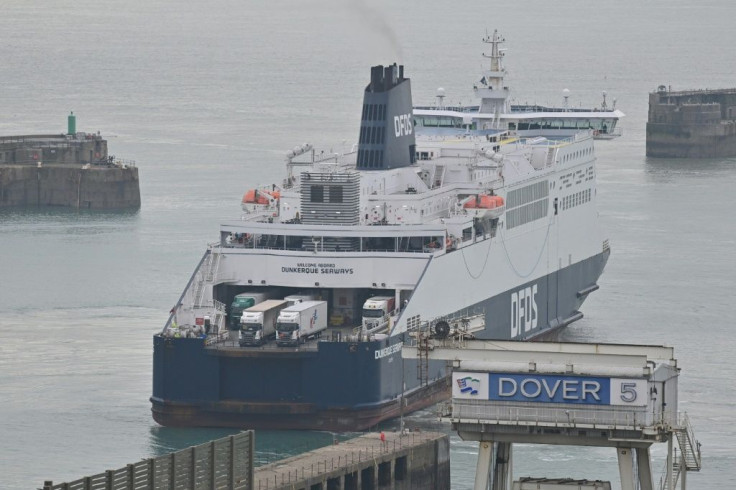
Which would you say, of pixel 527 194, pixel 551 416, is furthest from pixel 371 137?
pixel 551 416

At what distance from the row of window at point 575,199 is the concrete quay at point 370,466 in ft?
65.2

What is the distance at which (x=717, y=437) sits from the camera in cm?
4856

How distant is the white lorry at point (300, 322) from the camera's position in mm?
48188

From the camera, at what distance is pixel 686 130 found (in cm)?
11269

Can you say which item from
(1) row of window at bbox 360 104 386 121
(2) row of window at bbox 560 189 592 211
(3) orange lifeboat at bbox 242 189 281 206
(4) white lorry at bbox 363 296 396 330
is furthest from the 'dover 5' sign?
(2) row of window at bbox 560 189 592 211

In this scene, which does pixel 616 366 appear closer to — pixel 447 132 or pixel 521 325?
pixel 521 325

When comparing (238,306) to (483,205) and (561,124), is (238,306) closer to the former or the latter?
(483,205)

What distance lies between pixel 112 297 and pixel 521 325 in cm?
1268

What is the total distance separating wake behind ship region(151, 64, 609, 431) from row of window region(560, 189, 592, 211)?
42 cm

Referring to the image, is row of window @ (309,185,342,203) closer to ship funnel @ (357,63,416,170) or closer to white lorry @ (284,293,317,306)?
white lorry @ (284,293,317,306)

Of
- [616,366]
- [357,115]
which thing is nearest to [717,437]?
[616,366]

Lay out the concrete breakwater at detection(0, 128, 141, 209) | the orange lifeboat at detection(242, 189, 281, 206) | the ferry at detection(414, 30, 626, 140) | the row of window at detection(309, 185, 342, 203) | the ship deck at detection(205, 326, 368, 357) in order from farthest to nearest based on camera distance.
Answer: the concrete breakwater at detection(0, 128, 141, 209) < the ferry at detection(414, 30, 626, 140) < the orange lifeboat at detection(242, 189, 281, 206) < the row of window at detection(309, 185, 342, 203) < the ship deck at detection(205, 326, 368, 357)

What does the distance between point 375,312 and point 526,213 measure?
1160 cm

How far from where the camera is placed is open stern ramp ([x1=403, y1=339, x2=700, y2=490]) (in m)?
29.7
